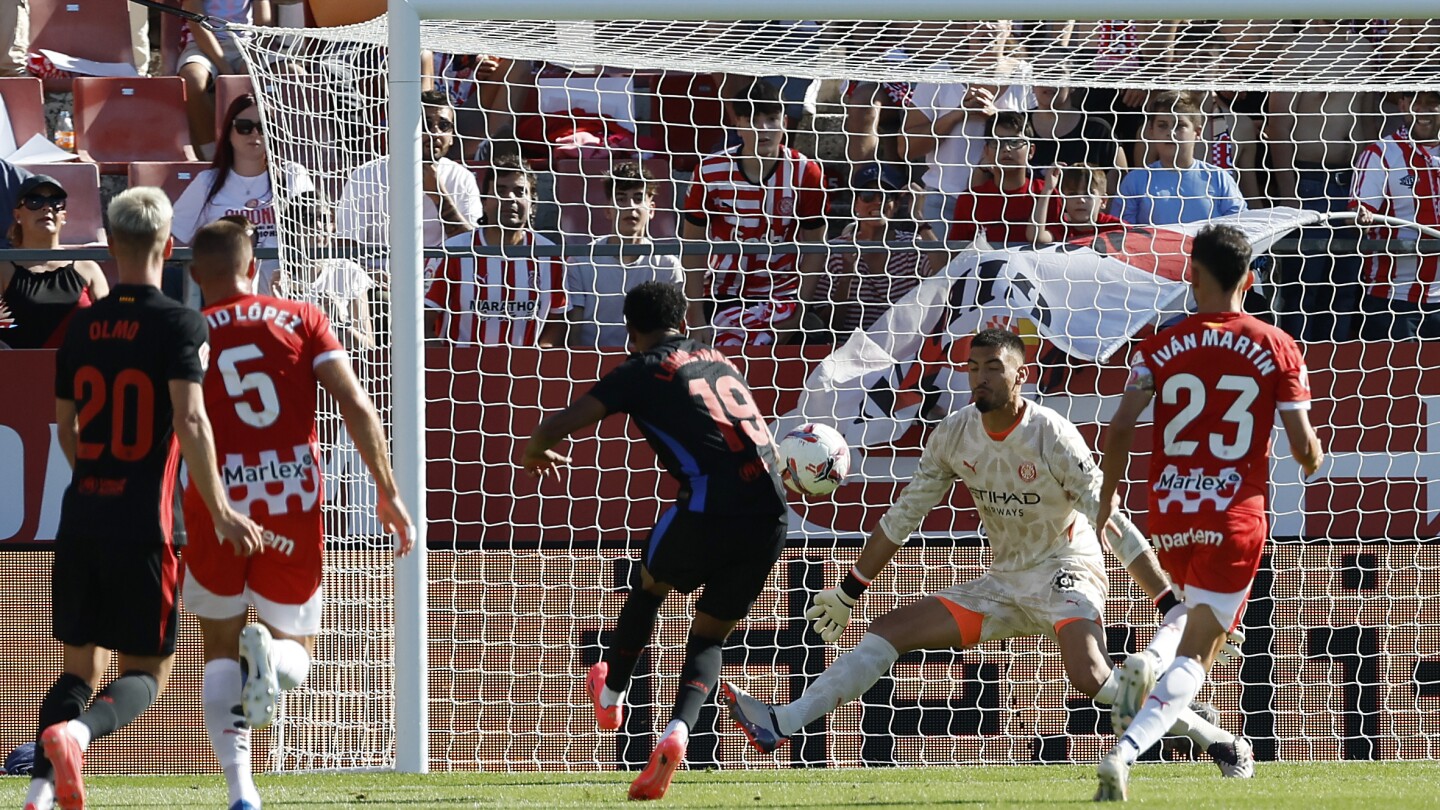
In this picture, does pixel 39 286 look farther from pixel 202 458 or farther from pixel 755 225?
pixel 202 458

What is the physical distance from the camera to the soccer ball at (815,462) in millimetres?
6789

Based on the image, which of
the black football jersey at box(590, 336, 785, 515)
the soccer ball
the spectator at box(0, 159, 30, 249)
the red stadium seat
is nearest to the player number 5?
the black football jersey at box(590, 336, 785, 515)

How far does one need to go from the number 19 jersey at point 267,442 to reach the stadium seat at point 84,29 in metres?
7.92

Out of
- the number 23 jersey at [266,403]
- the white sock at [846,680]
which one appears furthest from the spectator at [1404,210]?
the number 23 jersey at [266,403]

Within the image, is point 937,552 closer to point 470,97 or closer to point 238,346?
point 238,346

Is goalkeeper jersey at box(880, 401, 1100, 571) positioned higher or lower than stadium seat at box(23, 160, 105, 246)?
lower

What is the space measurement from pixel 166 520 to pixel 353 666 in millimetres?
2775

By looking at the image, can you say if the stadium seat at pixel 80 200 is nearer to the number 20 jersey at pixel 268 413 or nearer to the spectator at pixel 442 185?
the spectator at pixel 442 185

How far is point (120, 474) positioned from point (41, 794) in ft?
2.98

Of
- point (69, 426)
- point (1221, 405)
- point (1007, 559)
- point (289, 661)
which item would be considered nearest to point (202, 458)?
point (69, 426)

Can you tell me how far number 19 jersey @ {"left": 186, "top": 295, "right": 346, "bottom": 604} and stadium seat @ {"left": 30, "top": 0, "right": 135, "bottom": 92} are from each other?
26.0 feet

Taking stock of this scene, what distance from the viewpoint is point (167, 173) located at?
35.3 ft

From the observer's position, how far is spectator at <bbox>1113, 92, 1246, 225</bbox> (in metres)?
9.35

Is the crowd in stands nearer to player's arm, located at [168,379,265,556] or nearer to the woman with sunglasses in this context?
the woman with sunglasses
